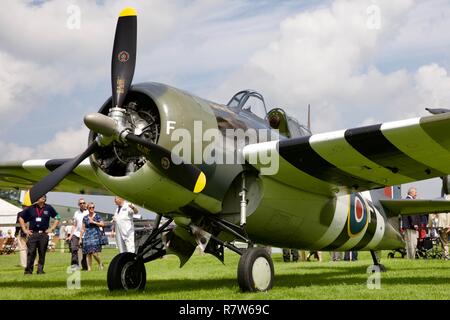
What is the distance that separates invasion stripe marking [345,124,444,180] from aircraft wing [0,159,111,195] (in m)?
4.76

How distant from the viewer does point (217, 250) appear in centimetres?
855

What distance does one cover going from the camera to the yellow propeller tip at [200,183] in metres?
7.47

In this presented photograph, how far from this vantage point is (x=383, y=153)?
826 centimetres

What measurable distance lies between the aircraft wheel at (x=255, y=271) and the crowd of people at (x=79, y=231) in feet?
Result: 25.4

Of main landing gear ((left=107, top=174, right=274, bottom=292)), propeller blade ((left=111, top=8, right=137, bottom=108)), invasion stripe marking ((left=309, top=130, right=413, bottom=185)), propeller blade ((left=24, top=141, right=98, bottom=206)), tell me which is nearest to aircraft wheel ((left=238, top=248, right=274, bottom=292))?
main landing gear ((left=107, top=174, right=274, bottom=292))

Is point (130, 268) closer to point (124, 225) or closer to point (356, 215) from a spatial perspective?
point (356, 215)

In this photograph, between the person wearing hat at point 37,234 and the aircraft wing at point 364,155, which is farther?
the person wearing hat at point 37,234

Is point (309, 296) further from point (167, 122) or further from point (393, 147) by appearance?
point (167, 122)

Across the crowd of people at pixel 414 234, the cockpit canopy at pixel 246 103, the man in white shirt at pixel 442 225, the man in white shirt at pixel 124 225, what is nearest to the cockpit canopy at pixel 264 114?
the cockpit canopy at pixel 246 103

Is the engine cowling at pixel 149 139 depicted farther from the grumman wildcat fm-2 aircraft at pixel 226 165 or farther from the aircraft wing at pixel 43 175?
the aircraft wing at pixel 43 175

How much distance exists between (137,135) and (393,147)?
353 centimetres

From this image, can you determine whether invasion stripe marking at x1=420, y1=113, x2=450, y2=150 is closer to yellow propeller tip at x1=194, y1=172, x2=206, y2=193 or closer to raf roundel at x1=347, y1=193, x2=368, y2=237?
yellow propeller tip at x1=194, y1=172, x2=206, y2=193

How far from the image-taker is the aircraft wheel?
305 inches

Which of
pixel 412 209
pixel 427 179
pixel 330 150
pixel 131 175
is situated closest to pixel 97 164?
pixel 131 175
